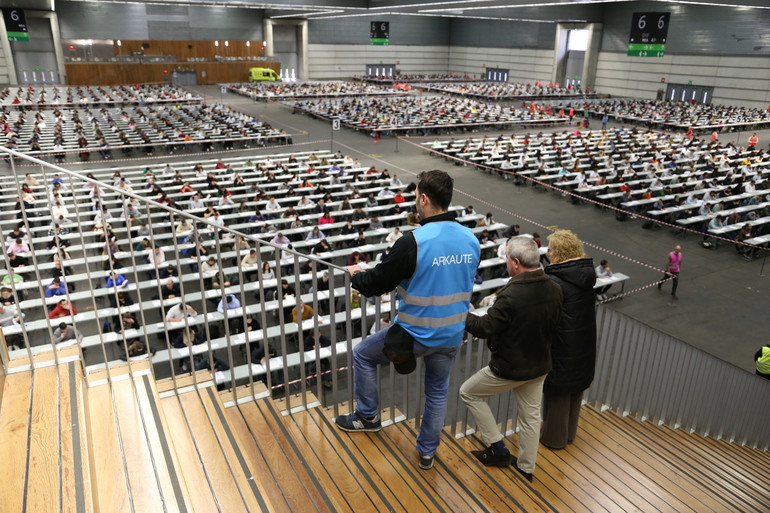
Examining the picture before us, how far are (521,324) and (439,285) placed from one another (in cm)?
57

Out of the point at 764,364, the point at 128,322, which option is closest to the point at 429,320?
the point at 764,364

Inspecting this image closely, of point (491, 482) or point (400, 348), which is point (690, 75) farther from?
point (400, 348)

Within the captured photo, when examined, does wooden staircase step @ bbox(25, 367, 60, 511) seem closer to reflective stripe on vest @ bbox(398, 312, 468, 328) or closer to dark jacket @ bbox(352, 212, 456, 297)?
dark jacket @ bbox(352, 212, 456, 297)

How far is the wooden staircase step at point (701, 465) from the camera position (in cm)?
416

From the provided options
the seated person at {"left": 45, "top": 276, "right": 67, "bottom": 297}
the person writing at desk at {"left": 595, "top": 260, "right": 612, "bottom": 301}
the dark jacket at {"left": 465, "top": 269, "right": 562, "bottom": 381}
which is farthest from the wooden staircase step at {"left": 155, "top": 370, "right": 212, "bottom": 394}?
the person writing at desk at {"left": 595, "top": 260, "right": 612, "bottom": 301}

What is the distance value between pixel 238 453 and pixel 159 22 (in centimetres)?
5511

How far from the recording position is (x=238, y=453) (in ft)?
10.0

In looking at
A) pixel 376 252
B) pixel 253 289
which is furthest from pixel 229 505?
pixel 376 252

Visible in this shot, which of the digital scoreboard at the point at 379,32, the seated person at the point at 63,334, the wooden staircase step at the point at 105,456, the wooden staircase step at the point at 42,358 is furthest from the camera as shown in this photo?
the digital scoreboard at the point at 379,32

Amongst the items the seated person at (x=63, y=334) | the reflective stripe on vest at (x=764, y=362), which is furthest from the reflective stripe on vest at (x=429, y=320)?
the reflective stripe on vest at (x=764, y=362)

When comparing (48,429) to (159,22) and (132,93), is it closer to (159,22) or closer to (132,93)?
(132,93)

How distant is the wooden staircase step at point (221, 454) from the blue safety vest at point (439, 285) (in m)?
1.16

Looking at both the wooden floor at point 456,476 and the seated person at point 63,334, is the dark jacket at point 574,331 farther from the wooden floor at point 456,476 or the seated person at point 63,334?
the seated person at point 63,334

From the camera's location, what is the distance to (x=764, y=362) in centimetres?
743
